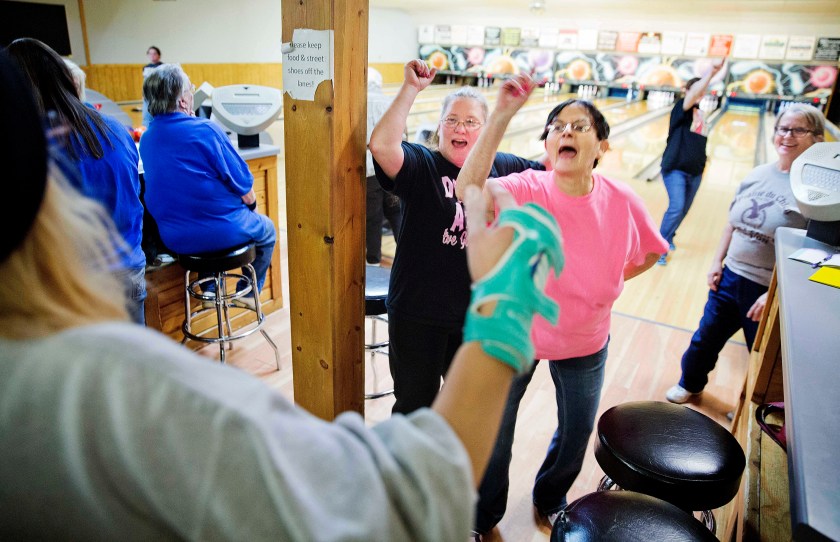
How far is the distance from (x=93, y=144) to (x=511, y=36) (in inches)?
524

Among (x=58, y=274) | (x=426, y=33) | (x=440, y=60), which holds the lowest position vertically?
(x=58, y=274)

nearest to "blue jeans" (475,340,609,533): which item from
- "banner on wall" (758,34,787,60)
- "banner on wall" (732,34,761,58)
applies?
"banner on wall" (758,34,787,60)

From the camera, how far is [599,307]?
1387 millimetres

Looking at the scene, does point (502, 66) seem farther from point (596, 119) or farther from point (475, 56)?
point (596, 119)

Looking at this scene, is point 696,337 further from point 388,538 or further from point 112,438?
point 112,438

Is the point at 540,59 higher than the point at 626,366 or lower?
higher

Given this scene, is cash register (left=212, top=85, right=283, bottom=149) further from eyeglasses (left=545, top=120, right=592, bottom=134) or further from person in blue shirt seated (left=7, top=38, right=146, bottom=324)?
eyeglasses (left=545, top=120, right=592, bottom=134)

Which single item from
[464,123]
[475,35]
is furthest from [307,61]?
[475,35]

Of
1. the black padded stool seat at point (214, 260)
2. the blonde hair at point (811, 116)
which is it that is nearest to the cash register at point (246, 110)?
the black padded stool seat at point (214, 260)

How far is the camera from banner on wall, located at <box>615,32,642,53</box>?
1155cm

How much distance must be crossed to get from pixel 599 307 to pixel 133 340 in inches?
47.2

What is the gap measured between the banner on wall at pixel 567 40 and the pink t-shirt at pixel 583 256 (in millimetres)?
12454

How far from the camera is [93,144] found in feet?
5.15

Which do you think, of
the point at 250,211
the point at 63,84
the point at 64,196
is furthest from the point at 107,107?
the point at 64,196
